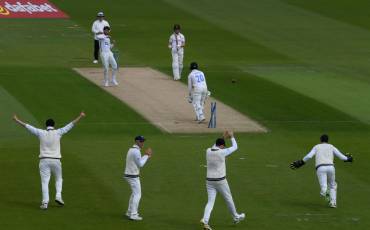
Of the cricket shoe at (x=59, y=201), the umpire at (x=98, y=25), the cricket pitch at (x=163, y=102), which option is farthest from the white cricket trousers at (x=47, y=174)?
the umpire at (x=98, y=25)

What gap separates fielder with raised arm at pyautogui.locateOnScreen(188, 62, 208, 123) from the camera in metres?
41.3

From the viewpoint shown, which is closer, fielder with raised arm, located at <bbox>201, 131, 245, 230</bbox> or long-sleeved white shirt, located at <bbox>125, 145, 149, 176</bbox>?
fielder with raised arm, located at <bbox>201, 131, 245, 230</bbox>

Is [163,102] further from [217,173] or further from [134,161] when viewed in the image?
[217,173]

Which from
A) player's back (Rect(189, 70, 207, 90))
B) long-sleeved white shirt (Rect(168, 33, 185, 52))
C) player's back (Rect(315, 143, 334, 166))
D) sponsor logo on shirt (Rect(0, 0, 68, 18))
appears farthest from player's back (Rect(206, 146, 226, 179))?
sponsor logo on shirt (Rect(0, 0, 68, 18))

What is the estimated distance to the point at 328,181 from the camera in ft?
97.5

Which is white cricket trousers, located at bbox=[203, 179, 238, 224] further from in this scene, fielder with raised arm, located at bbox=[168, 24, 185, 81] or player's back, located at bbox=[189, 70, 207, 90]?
fielder with raised arm, located at bbox=[168, 24, 185, 81]

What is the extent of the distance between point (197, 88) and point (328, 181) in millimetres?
12517

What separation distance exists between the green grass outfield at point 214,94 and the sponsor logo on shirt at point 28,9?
1.24 m

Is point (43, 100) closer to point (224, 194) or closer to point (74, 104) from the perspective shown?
point (74, 104)

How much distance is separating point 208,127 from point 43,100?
25.4 ft

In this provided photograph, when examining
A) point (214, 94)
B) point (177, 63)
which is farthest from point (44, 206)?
point (177, 63)

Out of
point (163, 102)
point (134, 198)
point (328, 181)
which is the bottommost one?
point (134, 198)

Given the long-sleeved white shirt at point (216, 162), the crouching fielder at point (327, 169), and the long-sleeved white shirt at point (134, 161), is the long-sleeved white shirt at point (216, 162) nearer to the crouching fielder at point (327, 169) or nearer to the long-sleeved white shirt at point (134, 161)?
the long-sleeved white shirt at point (134, 161)

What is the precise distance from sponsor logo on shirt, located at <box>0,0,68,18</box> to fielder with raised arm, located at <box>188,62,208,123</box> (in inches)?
1217
